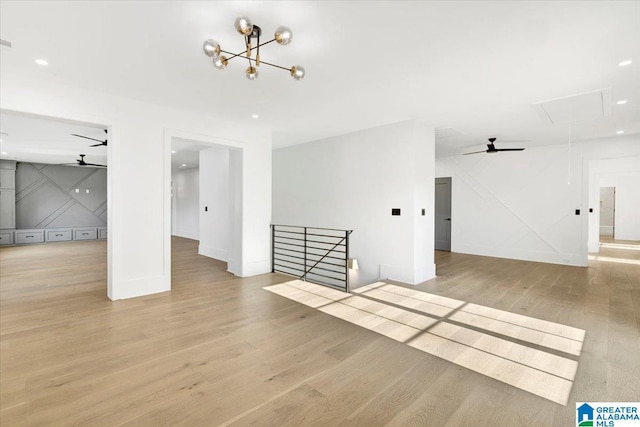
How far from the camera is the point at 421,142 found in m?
5.09

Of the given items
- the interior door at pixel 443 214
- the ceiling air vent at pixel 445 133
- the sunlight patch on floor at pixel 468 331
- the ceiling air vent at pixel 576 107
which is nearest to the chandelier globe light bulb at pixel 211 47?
the sunlight patch on floor at pixel 468 331

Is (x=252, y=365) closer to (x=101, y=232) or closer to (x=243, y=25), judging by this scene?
(x=243, y=25)

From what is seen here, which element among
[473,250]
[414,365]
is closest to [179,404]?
[414,365]

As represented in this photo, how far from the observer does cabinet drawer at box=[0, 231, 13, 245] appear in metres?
9.23

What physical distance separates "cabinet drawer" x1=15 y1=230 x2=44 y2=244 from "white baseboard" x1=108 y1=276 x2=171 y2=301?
872cm

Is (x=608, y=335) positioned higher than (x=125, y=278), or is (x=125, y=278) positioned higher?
(x=125, y=278)

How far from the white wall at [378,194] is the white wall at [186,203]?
5710 millimetres

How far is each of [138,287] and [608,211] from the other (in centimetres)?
1598

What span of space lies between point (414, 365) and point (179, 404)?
1.71m

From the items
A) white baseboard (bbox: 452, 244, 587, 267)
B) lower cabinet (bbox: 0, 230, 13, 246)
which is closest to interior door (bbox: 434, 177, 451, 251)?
white baseboard (bbox: 452, 244, 587, 267)

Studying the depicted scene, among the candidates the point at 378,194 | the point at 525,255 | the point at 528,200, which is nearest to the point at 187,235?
the point at 378,194

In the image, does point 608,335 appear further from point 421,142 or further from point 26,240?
point 26,240

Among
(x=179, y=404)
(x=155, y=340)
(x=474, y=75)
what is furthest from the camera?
(x=474, y=75)

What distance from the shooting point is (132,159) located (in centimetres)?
404
